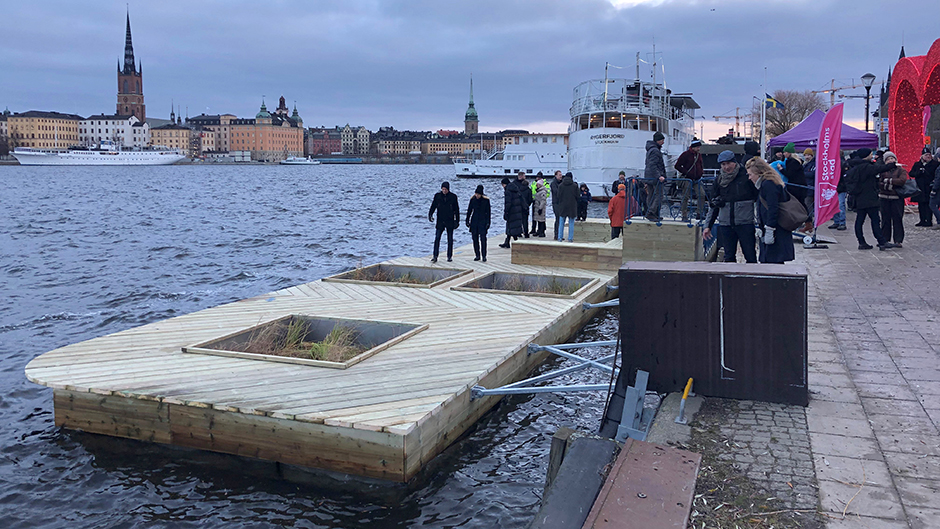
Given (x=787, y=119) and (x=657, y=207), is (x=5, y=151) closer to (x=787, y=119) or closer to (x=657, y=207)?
(x=787, y=119)

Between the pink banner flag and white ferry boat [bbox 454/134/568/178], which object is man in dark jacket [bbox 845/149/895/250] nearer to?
the pink banner flag

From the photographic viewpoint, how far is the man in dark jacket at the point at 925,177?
1605 cm

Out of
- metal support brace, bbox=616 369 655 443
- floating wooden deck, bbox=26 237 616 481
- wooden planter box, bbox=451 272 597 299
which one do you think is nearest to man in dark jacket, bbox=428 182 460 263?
wooden planter box, bbox=451 272 597 299

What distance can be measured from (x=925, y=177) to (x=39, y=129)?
212 meters

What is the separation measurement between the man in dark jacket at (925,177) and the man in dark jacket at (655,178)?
639 cm

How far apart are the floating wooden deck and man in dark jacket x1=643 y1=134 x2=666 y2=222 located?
4.81 m

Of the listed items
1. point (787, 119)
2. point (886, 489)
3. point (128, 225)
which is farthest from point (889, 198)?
point (787, 119)

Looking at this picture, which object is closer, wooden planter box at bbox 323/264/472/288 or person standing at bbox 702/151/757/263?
person standing at bbox 702/151/757/263

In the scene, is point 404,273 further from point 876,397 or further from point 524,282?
point 876,397

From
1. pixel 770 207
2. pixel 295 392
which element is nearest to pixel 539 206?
pixel 770 207

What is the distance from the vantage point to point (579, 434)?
471 centimetres

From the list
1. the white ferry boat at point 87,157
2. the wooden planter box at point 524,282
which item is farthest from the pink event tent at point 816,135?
Result: the white ferry boat at point 87,157

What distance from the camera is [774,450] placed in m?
4.32

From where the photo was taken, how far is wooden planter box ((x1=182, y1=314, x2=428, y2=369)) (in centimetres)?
795
